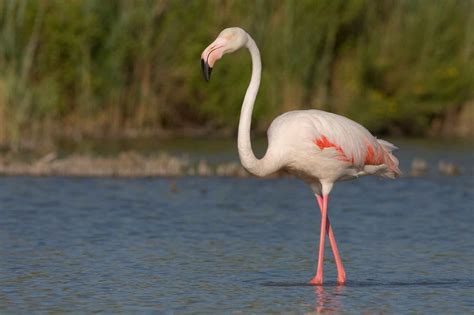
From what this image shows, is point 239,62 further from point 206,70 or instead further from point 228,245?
point 206,70

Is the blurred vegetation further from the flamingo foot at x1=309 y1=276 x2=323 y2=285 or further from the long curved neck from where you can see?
the flamingo foot at x1=309 y1=276 x2=323 y2=285

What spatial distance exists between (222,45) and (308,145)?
3.32 ft

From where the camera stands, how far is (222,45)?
8594mm

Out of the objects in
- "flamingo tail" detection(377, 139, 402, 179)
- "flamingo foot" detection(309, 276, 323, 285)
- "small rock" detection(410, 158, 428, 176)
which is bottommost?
"flamingo foot" detection(309, 276, 323, 285)

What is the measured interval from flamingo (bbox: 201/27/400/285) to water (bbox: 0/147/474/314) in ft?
2.34

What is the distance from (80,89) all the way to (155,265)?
1203 centimetres

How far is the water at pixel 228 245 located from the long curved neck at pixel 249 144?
34.1 inches

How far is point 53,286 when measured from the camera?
8711 mm

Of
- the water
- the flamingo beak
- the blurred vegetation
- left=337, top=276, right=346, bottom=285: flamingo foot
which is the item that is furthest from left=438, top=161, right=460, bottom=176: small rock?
the flamingo beak

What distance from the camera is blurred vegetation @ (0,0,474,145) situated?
2139 centimetres

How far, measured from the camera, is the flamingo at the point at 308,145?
861cm

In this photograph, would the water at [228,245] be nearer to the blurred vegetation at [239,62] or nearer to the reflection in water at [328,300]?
the reflection in water at [328,300]

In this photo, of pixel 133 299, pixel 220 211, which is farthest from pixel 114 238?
pixel 133 299

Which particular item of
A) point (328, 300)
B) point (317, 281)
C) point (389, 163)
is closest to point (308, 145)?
point (317, 281)
